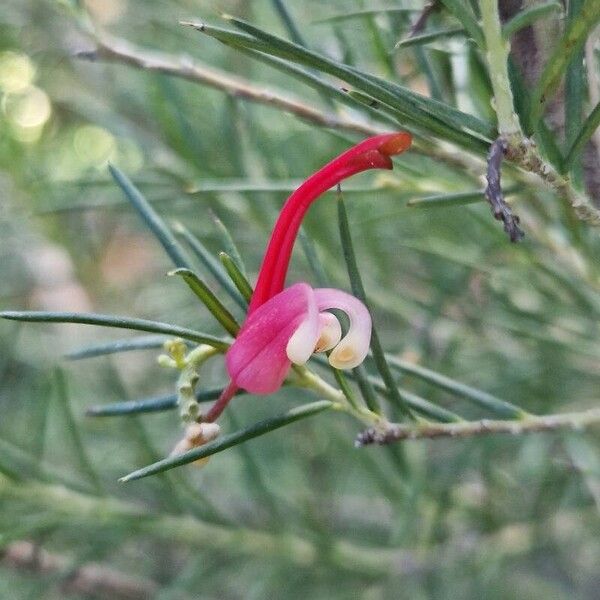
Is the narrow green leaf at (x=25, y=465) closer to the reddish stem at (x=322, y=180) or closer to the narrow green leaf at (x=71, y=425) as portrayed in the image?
the narrow green leaf at (x=71, y=425)

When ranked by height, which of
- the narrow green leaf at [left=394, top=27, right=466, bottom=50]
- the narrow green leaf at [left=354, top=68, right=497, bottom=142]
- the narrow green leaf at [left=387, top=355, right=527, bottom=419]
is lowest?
the narrow green leaf at [left=387, top=355, right=527, bottom=419]

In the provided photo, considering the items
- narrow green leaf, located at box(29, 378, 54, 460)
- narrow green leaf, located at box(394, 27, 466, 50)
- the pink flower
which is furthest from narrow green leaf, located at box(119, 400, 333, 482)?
narrow green leaf, located at box(29, 378, 54, 460)

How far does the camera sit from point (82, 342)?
2.69ft

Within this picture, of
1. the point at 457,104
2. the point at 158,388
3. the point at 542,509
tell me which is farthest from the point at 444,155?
the point at 158,388

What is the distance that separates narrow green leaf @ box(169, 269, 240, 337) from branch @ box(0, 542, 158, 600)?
0.29m

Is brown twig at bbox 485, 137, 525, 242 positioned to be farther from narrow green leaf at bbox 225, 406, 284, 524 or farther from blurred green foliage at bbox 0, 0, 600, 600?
narrow green leaf at bbox 225, 406, 284, 524

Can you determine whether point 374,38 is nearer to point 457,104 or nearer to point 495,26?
point 457,104

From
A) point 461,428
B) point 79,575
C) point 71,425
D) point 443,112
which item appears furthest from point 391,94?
point 79,575

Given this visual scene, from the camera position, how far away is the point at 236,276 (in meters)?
0.25

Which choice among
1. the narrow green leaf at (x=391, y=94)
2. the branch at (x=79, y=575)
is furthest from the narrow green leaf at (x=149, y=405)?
the branch at (x=79, y=575)

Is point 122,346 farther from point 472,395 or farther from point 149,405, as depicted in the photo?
point 472,395

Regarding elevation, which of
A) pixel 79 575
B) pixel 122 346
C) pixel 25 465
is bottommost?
pixel 79 575

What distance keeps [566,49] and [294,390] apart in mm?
480

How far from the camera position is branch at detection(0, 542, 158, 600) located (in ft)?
1.64
